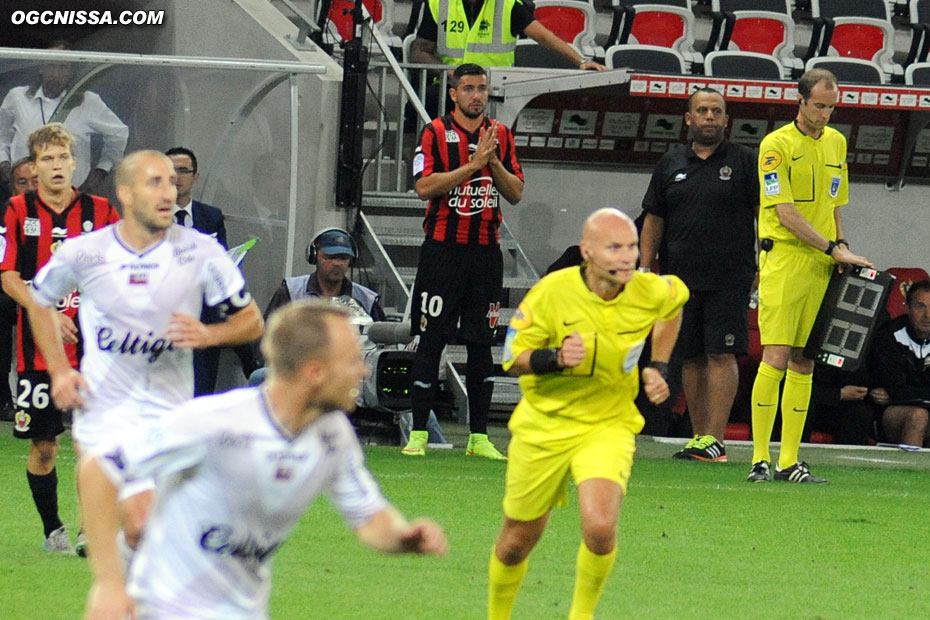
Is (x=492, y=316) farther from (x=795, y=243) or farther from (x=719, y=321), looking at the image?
(x=795, y=243)

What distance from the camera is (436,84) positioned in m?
12.8

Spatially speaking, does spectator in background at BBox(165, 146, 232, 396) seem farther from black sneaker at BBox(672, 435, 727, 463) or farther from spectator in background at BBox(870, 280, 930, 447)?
spectator in background at BBox(870, 280, 930, 447)

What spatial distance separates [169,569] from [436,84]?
966 centimetres

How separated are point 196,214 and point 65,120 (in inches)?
57.3

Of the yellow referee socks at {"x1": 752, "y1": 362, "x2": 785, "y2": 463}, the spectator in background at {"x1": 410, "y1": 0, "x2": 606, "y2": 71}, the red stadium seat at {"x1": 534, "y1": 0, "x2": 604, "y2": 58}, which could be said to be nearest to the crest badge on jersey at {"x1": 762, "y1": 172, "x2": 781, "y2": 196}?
the yellow referee socks at {"x1": 752, "y1": 362, "x2": 785, "y2": 463}

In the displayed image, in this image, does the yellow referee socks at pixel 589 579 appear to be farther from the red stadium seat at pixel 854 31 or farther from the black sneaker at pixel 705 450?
the red stadium seat at pixel 854 31

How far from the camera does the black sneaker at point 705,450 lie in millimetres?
10070

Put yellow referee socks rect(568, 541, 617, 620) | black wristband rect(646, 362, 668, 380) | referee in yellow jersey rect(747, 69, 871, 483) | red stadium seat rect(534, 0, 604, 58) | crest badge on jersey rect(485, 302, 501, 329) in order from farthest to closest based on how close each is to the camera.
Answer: red stadium seat rect(534, 0, 604, 58)
crest badge on jersey rect(485, 302, 501, 329)
referee in yellow jersey rect(747, 69, 871, 483)
black wristband rect(646, 362, 668, 380)
yellow referee socks rect(568, 541, 617, 620)

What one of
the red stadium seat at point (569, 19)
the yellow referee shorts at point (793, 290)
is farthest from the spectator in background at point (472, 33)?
the yellow referee shorts at point (793, 290)

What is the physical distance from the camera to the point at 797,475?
9273mm

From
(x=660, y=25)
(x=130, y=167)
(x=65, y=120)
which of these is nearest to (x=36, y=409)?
(x=130, y=167)

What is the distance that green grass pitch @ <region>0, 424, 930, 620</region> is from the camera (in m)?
5.82

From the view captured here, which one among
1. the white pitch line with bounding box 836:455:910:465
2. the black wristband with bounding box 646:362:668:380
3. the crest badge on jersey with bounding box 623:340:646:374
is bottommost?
the white pitch line with bounding box 836:455:910:465

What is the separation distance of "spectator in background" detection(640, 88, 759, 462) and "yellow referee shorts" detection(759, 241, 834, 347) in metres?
0.69
